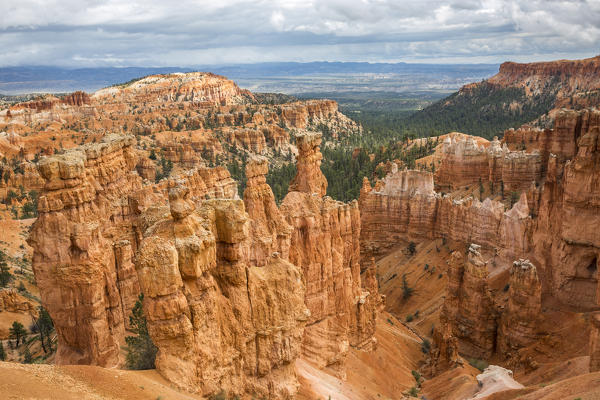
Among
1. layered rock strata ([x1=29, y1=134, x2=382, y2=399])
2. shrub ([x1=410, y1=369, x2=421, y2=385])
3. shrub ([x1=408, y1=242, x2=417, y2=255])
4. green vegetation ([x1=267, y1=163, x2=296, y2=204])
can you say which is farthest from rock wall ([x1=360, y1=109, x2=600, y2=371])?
green vegetation ([x1=267, y1=163, x2=296, y2=204])

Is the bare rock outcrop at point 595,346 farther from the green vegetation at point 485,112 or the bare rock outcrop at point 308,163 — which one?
the green vegetation at point 485,112

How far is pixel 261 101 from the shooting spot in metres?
163

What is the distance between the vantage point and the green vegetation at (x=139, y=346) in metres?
15.1

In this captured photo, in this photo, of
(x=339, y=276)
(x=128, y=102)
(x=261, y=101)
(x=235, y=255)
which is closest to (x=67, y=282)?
(x=235, y=255)

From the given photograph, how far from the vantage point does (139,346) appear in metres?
16.5

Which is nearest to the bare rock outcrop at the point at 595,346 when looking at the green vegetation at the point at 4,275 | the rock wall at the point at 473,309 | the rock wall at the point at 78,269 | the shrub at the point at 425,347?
the rock wall at the point at 473,309

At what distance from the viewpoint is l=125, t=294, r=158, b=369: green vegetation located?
15.1 metres

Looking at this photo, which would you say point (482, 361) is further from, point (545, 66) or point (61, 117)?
point (545, 66)

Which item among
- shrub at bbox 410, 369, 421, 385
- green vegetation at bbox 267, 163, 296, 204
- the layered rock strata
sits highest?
the layered rock strata

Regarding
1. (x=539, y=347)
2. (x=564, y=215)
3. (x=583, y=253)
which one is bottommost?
(x=539, y=347)

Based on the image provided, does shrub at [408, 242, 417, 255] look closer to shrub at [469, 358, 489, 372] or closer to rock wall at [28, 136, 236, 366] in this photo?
shrub at [469, 358, 489, 372]

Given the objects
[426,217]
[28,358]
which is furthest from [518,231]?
[28,358]

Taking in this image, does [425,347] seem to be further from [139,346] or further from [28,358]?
[28,358]

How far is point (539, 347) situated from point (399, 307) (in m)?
13.0
